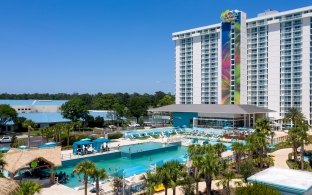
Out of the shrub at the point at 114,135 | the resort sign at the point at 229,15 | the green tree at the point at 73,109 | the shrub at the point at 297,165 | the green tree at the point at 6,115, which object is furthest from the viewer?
the resort sign at the point at 229,15

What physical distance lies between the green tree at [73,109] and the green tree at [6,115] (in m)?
10.4

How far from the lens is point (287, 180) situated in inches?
866

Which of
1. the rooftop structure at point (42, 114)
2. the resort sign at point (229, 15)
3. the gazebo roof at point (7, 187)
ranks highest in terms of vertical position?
the resort sign at point (229, 15)

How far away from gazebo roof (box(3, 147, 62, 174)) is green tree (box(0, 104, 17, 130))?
35944 mm

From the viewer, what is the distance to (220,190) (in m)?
25.9

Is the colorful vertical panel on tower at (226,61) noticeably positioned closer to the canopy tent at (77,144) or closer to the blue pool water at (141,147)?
the blue pool water at (141,147)

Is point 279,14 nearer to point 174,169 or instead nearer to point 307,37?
point 307,37

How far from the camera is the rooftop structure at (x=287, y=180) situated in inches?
808

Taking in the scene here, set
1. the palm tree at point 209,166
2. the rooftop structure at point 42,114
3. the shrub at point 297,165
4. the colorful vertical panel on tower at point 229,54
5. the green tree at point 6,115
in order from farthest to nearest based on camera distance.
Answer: the colorful vertical panel on tower at point 229,54 < the rooftop structure at point 42,114 < the green tree at point 6,115 < the shrub at point 297,165 < the palm tree at point 209,166

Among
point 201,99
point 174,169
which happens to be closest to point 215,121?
point 201,99

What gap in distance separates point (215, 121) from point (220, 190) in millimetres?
46762

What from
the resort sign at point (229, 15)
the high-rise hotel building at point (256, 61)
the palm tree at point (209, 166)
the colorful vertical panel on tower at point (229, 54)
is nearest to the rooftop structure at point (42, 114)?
the high-rise hotel building at point (256, 61)

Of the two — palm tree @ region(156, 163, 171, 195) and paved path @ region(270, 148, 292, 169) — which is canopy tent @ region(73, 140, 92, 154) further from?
paved path @ region(270, 148, 292, 169)

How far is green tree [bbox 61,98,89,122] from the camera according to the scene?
227 feet
